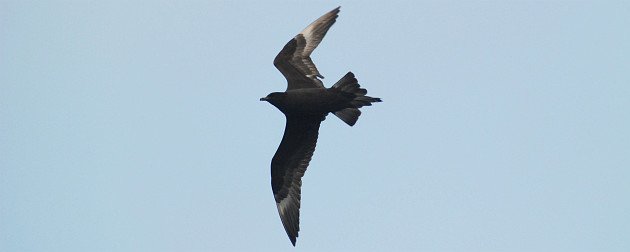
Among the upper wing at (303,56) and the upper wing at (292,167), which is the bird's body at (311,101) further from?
the upper wing at (292,167)

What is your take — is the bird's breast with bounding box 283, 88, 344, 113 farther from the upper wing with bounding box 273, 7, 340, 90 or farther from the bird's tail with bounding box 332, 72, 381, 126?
the upper wing with bounding box 273, 7, 340, 90

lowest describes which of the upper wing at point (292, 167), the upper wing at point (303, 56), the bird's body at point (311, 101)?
the upper wing at point (292, 167)

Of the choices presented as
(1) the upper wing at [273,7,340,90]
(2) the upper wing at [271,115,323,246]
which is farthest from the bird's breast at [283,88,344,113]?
(2) the upper wing at [271,115,323,246]

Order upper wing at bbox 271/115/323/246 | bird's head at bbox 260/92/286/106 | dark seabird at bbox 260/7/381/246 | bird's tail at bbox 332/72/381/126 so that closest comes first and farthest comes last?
bird's tail at bbox 332/72/381/126
dark seabird at bbox 260/7/381/246
bird's head at bbox 260/92/286/106
upper wing at bbox 271/115/323/246

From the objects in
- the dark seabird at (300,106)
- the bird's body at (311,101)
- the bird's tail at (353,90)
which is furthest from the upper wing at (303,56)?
the bird's tail at (353,90)

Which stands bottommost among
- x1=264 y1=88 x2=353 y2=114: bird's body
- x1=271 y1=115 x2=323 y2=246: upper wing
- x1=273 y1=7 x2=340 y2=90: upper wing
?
x1=271 y1=115 x2=323 y2=246: upper wing

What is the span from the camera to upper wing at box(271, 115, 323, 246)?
1284cm

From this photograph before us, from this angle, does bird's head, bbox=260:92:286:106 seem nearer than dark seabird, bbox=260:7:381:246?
No

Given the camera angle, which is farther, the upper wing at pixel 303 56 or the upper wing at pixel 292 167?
the upper wing at pixel 292 167

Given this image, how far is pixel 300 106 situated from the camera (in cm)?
1196

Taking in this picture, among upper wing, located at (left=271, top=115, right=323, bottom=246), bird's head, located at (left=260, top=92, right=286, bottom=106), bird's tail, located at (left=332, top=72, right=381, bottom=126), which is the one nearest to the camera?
bird's tail, located at (left=332, top=72, right=381, bottom=126)

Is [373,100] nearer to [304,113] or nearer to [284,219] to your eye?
[304,113]

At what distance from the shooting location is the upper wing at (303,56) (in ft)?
41.1

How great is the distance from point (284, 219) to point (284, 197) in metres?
0.33
